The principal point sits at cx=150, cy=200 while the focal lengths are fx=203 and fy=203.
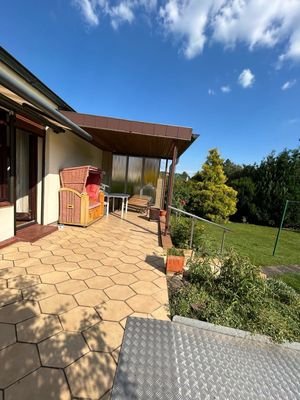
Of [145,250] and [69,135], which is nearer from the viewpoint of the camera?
[145,250]

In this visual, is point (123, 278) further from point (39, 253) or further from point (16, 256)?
point (16, 256)

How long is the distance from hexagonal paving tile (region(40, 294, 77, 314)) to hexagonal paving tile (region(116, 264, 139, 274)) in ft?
3.25

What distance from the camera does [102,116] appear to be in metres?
4.54

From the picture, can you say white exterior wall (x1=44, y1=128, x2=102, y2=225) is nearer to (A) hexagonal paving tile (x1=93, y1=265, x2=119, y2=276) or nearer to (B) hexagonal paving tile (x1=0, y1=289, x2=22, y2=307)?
(A) hexagonal paving tile (x1=93, y1=265, x2=119, y2=276)

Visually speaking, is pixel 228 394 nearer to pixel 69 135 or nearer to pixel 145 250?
pixel 145 250

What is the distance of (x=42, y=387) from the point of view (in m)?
1.32

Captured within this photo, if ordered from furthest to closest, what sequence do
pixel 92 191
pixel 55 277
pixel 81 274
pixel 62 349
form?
pixel 92 191 < pixel 81 274 < pixel 55 277 < pixel 62 349

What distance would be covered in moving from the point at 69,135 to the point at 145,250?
4.12 meters

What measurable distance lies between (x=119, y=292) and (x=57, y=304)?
716 mm

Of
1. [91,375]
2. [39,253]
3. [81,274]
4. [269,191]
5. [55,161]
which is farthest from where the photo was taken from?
[269,191]

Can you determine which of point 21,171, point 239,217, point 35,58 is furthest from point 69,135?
point 239,217

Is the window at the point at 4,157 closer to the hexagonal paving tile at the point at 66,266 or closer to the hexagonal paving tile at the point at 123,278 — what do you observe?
the hexagonal paving tile at the point at 66,266

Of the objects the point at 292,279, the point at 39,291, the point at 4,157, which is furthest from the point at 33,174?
the point at 292,279

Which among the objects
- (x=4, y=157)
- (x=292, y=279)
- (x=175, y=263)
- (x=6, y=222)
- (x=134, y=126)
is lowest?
(x=292, y=279)
